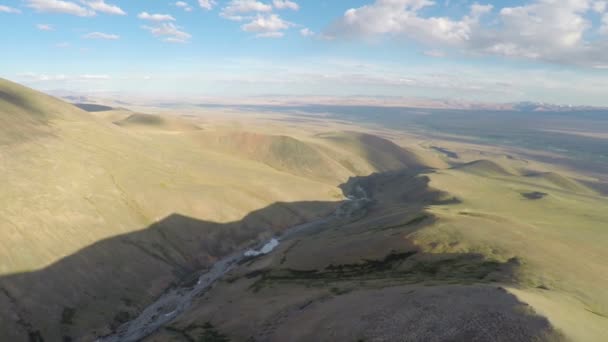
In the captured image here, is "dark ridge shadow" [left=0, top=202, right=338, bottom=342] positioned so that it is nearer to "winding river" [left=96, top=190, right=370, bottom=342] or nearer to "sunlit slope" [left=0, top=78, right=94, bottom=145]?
"winding river" [left=96, top=190, right=370, bottom=342]

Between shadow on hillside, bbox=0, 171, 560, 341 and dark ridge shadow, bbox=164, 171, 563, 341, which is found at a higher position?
dark ridge shadow, bbox=164, 171, 563, 341

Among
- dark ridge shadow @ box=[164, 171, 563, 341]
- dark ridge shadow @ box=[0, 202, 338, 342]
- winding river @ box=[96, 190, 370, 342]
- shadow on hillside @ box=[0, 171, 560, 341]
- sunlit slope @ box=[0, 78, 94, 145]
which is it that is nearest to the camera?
dark ridge shadow @ box=[164, 171, 563, 341]

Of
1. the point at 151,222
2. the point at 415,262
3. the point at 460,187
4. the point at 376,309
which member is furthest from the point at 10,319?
the point at 460,187

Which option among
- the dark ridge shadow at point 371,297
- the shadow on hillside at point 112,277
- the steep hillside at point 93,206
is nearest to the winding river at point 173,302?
the shadow on hillside at point 112,277

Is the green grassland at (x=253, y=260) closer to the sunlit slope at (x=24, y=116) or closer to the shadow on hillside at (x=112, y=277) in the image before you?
the shadow on hillside at (x=112, y=277)

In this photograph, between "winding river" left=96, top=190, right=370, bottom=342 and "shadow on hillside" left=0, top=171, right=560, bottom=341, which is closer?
"shadow on hillside" left=0, top=171, right=560, bottom=341

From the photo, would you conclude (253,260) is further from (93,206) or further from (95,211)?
(93,206)

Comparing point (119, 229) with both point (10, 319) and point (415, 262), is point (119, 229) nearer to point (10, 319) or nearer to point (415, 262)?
point (10, 319)

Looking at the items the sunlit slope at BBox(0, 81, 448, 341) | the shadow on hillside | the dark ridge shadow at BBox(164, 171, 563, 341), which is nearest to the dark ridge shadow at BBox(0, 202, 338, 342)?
the shadow on hillside

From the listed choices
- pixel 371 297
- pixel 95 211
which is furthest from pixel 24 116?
pixel 371 297
